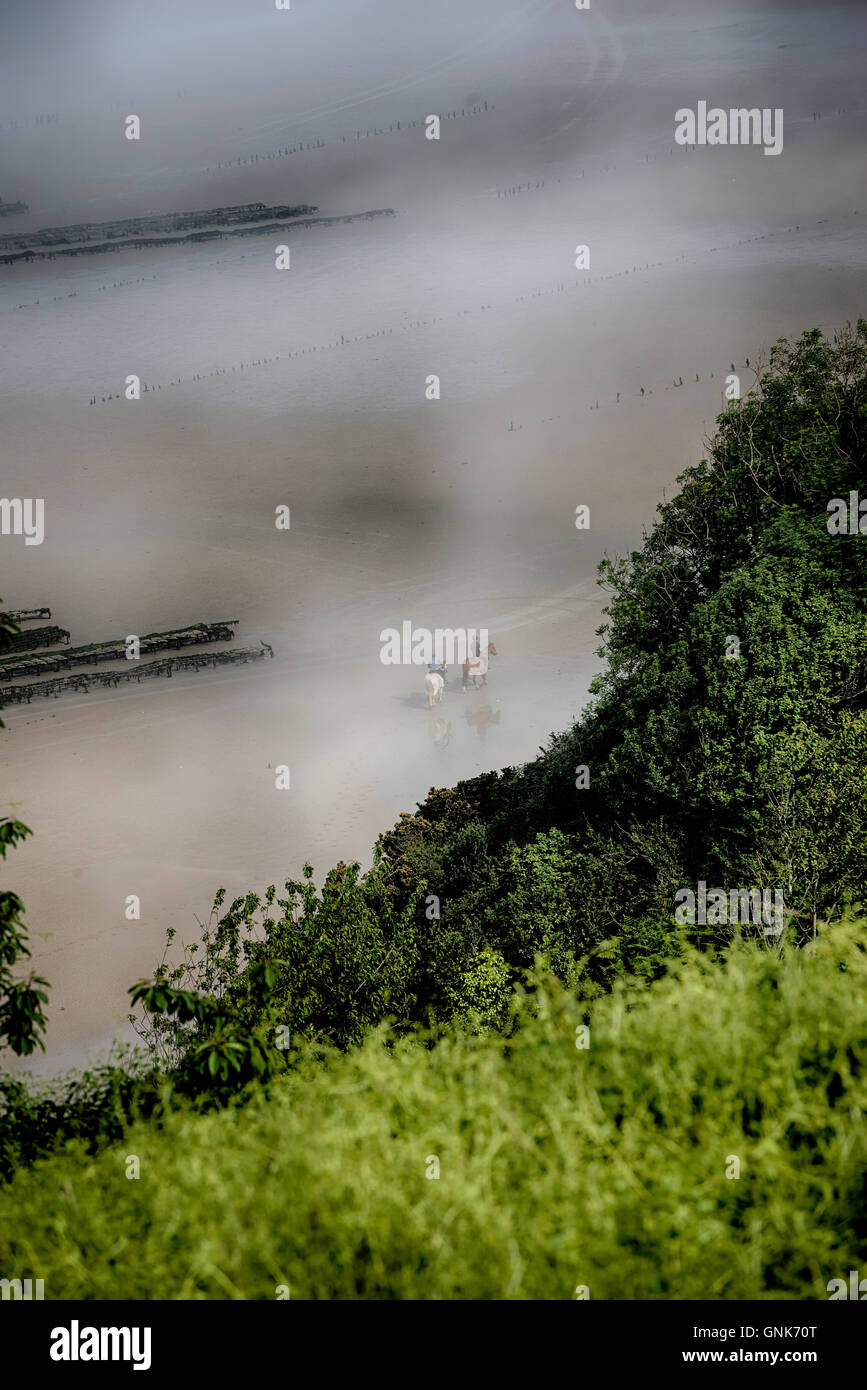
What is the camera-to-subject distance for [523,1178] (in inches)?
276

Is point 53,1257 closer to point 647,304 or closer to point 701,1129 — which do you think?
point 701,1129

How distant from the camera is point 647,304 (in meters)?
50.2

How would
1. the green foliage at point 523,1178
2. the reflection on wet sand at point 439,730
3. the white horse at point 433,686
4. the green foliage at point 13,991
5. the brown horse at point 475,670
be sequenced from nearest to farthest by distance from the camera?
the green foliage at point 523,1178 < the green foliage at point 13,991 < the reflection on wet sand at point 439,730 < the white horse at point 433,686 < the brown horse at point 475,670

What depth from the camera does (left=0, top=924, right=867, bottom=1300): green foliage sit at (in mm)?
6359

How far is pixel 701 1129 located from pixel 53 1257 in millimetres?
3690

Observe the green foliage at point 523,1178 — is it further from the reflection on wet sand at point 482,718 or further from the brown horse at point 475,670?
the brown horse at point 475,670

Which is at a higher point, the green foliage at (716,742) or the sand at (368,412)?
the sand at (368,412)

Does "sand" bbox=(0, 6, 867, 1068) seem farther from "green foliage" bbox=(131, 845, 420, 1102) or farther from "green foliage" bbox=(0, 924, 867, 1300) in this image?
"green foliage" bbox=(0, 924, 867, 1300)

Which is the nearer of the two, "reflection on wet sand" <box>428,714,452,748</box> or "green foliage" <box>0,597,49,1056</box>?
"green foliage" <box>0,597,49,1056</box>

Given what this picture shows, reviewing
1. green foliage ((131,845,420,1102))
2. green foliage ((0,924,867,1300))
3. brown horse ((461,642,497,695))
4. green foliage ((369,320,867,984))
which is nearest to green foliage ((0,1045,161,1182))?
green foliage ((0,924,867,1300))

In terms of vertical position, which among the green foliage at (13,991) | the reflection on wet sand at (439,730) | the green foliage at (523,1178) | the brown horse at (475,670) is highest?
the brown horse at (475,670)

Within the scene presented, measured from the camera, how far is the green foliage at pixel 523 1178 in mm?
6359

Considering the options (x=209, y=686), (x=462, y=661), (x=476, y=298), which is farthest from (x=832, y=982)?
(x=476, y=298)

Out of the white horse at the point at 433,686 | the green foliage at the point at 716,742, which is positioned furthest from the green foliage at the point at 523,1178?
the white horse at the point at 433,686
